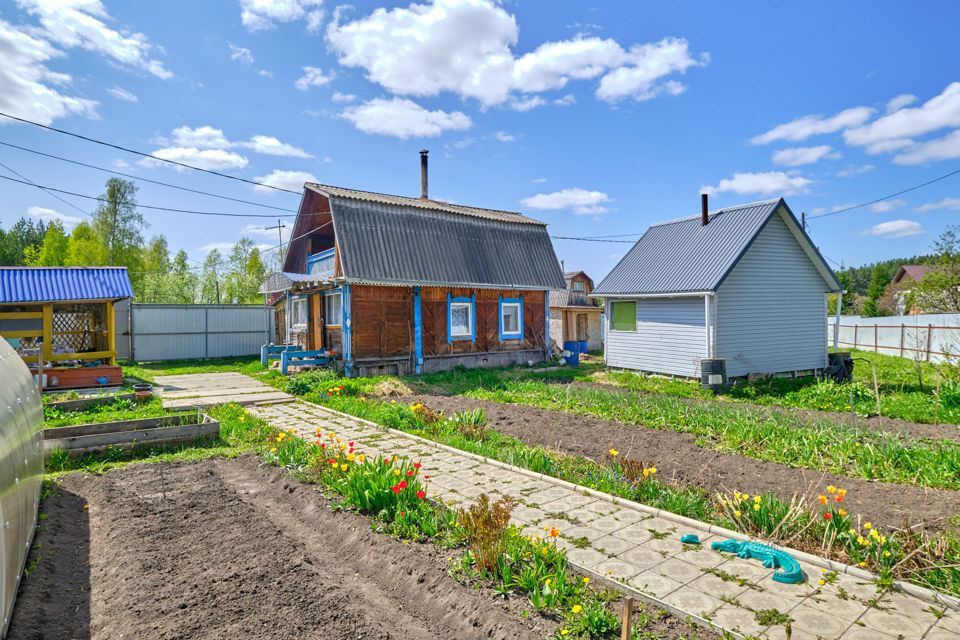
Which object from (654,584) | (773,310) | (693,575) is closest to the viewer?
(654,584)

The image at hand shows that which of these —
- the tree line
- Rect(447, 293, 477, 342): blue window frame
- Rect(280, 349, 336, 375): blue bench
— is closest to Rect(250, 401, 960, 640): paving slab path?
Rect(280, 349, 336, 375): blue bench

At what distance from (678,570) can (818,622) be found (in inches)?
36.9

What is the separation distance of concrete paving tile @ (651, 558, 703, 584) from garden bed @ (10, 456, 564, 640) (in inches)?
23.4

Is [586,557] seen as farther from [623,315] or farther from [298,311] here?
[298,311]

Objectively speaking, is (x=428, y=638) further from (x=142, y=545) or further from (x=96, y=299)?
(x=96, y=299)

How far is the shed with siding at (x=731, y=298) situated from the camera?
1531 cm

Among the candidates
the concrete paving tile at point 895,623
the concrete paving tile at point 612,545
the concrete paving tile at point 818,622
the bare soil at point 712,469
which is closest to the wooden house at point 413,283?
the bare soil at point 712,469

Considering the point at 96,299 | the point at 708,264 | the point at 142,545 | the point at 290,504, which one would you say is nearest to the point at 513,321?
the point at 708,264

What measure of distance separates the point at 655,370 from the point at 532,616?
14563 mm

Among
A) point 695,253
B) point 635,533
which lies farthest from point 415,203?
point 635,533

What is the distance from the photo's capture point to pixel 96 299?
14.4 m

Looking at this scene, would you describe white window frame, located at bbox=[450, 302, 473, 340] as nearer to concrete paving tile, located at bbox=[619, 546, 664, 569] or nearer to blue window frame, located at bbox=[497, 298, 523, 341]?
blue window frame, located at bbox=[497, 298, 523, 341]

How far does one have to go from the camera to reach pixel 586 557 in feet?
13.9

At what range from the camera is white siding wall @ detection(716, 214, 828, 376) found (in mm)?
15398
